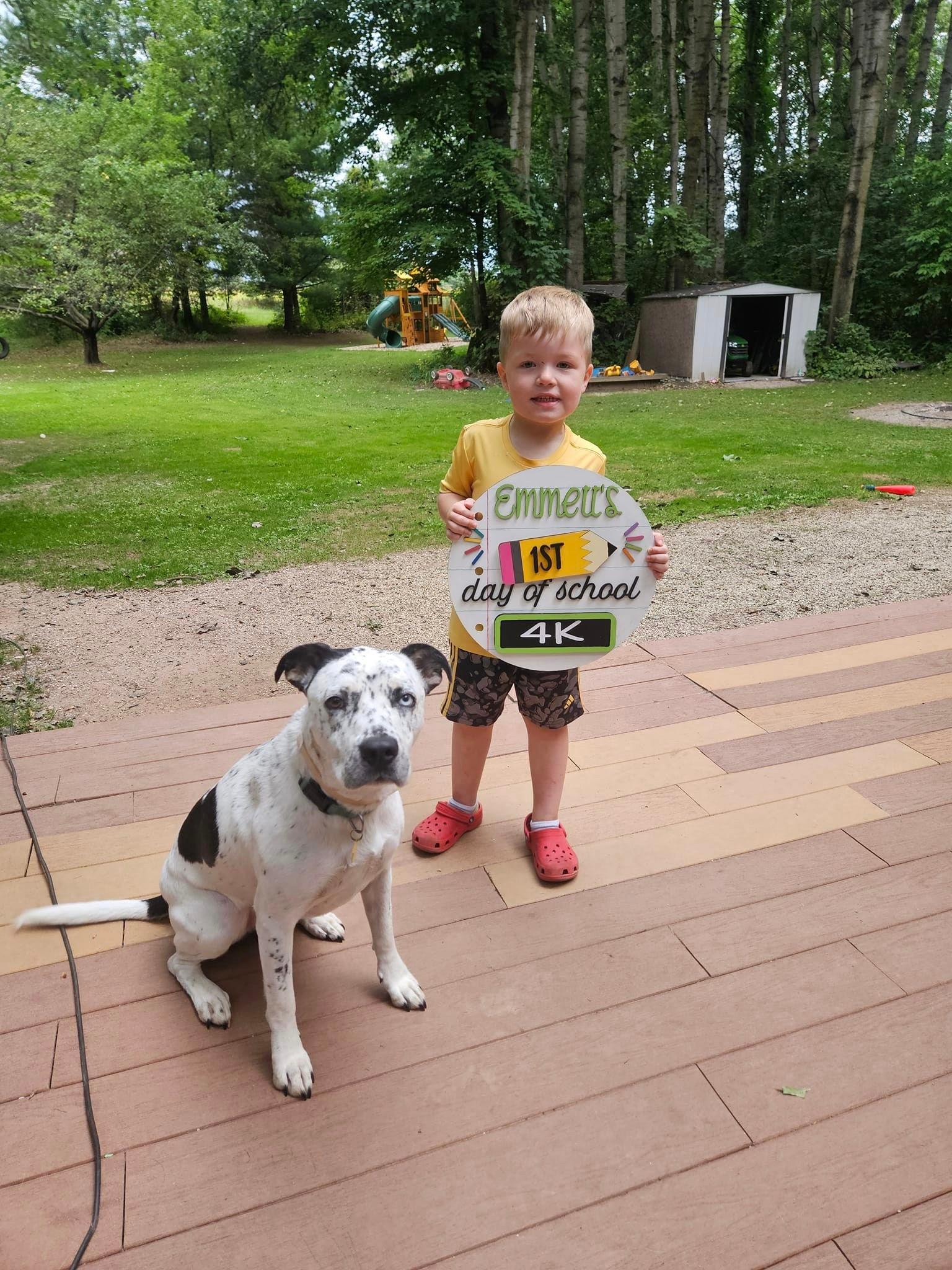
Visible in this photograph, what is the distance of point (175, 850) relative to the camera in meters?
2.04

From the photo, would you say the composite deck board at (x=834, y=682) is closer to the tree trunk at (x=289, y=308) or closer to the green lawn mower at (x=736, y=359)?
the green lawn mower at (x=736, y=359)

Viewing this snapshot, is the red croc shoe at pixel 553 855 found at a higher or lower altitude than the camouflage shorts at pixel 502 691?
lower

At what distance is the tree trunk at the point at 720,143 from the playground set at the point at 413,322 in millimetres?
10983

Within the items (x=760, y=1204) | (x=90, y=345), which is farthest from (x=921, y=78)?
(x=760, y=1204)

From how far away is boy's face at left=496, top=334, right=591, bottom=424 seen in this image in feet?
6.86

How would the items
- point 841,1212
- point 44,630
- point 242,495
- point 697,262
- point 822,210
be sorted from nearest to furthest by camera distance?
point 841,1212, point 44,630, point 242,495, point 697,262, point 822,210

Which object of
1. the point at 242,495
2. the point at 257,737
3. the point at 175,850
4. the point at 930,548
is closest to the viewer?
the point at 175,850

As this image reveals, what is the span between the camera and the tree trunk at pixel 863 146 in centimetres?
1486

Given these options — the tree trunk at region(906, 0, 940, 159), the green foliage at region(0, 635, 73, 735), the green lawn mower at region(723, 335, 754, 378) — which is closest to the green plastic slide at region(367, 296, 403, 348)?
the green lawn mower at region(723, 335, 754, 378)

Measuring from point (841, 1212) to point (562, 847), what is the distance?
3.76ft

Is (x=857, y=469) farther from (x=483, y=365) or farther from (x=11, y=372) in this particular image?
(x=11, y=372)

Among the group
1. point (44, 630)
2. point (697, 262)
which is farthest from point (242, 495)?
point (697, 262)

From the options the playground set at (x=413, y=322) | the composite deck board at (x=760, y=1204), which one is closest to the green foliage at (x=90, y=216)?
the playground set at (x=413, y=322)

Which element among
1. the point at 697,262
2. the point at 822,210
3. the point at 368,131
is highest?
the point at 368,131
